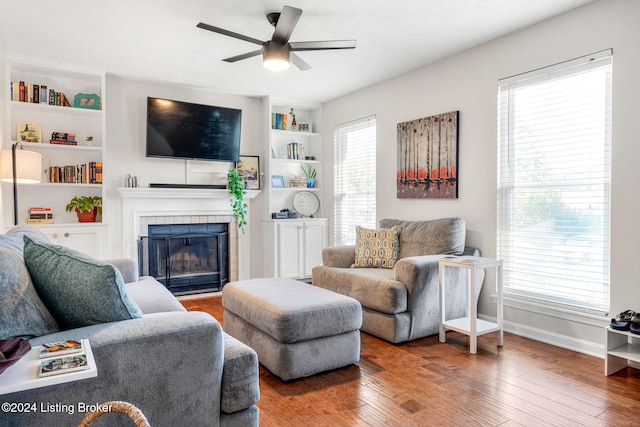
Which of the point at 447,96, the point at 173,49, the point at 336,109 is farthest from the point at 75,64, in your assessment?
the point at 447,96

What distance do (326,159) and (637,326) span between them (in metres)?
4.07

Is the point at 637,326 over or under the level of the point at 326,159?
under

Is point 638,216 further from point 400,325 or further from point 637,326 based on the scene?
point 400,325

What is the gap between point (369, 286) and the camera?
10.8 feet

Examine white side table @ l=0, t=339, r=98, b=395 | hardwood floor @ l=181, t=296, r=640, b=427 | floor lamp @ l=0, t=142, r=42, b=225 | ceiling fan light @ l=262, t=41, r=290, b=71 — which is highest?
ceiling fan light @ l=262, t=41, r=290, b=71

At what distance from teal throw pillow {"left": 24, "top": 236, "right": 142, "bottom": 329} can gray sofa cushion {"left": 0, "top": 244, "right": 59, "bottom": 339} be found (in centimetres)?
4

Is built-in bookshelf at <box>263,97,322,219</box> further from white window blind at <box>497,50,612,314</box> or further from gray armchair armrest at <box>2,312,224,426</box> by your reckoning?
gray armchair armrest at <box>2,312,224,426</box>

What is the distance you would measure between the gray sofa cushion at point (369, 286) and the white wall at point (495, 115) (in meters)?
1.00

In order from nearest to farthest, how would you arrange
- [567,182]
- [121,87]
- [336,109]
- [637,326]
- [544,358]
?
[637,326]
[544,358]
[567,182]
[121,87]
[336,109]

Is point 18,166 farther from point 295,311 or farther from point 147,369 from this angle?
point 147,369

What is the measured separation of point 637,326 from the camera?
7.79 ft

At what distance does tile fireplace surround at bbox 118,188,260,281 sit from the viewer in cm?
454

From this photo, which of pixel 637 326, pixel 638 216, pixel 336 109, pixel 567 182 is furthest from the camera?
pixel 336 109

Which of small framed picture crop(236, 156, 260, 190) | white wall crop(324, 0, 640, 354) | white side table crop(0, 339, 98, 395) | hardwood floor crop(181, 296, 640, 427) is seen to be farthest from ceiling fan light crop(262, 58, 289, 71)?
white side table crop(0, 339, 98, 395)
